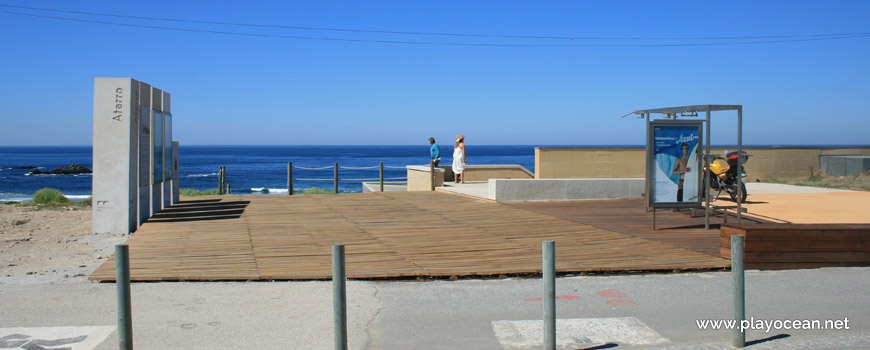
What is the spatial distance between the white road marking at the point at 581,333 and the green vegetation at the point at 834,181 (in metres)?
16.7

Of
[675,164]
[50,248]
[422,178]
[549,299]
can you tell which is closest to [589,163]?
[422,178]

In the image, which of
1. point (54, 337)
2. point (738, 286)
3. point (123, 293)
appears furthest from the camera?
point (54, 337)

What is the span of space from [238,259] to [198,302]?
1.81 meters

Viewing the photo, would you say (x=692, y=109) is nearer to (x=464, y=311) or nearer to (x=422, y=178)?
(x=464, y=311)

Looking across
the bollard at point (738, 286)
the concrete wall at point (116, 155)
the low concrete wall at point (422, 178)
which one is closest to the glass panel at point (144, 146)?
the concrete wall at point (116, 155)

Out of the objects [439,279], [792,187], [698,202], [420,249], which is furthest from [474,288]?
[792,187]

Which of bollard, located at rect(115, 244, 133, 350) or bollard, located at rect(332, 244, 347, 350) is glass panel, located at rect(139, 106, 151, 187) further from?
bollard, located at rect(332, 244, 347, 350)

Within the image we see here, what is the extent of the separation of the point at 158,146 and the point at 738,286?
1138 centimetres

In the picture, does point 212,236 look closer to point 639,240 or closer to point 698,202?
point 639,240

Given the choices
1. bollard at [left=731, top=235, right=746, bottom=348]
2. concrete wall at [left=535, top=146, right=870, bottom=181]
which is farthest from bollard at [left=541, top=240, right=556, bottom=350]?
concrete wall at [left=535, top=146, right=870, bottom=181]

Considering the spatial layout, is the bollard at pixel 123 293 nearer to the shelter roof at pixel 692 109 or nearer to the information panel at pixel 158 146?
the shelter roof at pixel 692 109

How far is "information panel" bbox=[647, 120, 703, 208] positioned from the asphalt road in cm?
304

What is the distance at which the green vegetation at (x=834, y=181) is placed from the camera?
19781mm

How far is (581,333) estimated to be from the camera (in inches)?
208
